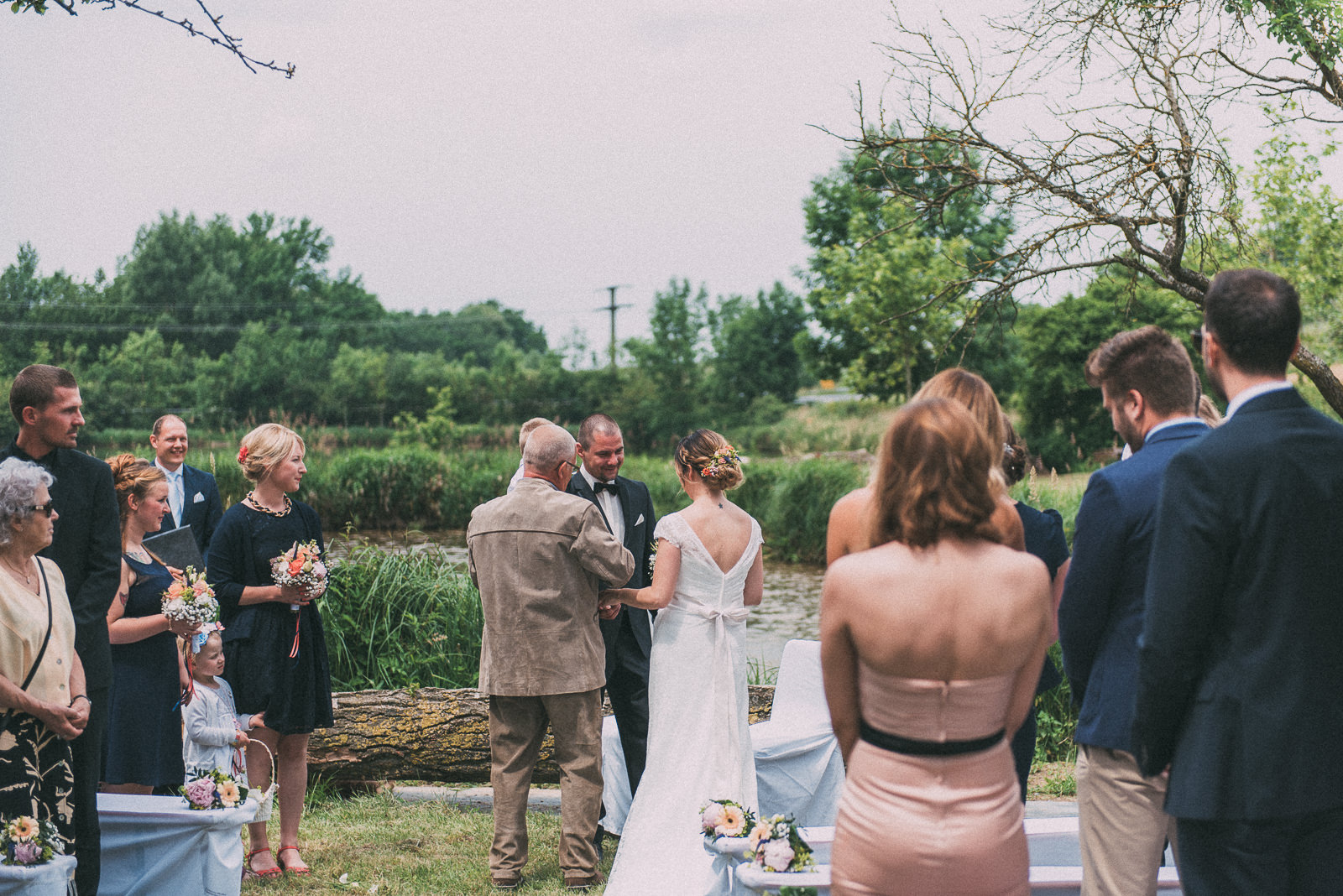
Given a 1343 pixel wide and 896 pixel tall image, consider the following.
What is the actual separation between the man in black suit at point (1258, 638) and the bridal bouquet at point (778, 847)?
1.40 m

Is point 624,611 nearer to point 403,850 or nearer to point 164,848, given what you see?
point 403,850

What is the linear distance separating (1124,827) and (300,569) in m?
3.34

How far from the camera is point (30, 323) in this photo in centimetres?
5775

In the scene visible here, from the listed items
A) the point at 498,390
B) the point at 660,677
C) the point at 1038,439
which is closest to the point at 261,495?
the point at 660,677

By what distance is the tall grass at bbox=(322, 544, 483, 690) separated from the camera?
743 cm

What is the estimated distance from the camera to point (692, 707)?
4.66m

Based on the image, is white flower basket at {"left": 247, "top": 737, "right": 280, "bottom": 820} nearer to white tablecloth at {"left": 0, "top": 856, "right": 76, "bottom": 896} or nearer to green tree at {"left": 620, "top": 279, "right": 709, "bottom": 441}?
white tablecloth at {"left": 0, "top": 856, "right": 76, "bottom": 896}

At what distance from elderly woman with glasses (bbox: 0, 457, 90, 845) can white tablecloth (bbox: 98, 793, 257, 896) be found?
0.43m

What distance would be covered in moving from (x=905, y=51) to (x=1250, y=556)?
5700mm

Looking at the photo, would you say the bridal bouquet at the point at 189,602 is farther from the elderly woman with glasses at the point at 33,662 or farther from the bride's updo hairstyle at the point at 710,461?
the bride's updo hairstyle at the point at 710,461

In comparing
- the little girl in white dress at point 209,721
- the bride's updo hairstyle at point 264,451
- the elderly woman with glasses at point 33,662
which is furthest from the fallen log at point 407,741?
the elderly woman with glasses at point 33,662

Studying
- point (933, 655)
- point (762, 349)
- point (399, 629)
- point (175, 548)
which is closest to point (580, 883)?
point (175, 548)

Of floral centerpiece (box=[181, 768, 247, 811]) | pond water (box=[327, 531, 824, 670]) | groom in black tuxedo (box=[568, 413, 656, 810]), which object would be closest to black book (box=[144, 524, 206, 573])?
floral centerpiece (box=[181, 768, 247, 811])

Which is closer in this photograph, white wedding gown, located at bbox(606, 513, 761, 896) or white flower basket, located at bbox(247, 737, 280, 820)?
white flower basket, located at bbox(247, 737, 280, 820)
